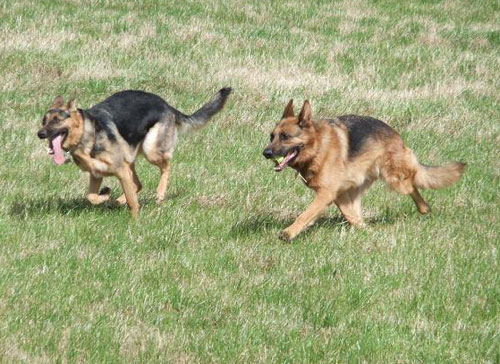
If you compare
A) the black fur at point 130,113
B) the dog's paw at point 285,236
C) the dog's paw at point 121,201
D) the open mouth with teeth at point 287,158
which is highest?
the open mouth with teeth at point 287,158

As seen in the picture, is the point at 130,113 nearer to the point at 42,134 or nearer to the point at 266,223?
the point at 42,134

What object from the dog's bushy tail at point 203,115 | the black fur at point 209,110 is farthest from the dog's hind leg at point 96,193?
the black fur at point 209,110

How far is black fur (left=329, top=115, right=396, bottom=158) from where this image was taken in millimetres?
8578

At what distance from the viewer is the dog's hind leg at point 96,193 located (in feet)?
28.4

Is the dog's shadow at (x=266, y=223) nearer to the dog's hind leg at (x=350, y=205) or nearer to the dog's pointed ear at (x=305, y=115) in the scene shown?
the dog's hind leg at (x=350, y=205)

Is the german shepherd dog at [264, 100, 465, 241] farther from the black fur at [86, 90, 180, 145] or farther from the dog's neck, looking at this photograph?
the black fur at [86, 90, 180, 145]

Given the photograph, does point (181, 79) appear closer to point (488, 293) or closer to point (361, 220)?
point (361, 220)

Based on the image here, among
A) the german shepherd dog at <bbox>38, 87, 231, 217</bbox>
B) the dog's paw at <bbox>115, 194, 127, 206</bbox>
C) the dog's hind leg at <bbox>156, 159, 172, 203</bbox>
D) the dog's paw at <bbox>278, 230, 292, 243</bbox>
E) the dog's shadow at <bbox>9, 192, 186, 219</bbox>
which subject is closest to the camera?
the dog's paw at <bbox>278, 230, 292, 243</bbox>

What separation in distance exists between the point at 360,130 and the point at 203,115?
222 cm

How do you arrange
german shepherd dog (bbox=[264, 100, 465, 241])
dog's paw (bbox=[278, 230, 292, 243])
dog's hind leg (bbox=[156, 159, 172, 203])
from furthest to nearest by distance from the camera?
dog's hind leg (bbox=[156, 159, 172, 203]) → german shepherd dog (bbox=[264, 100, 465, 241]) → dog's paw (bbox=[278, 230, 292, 243])

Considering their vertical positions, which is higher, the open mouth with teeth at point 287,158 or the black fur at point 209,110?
the open mouth with teeth at point 287,158

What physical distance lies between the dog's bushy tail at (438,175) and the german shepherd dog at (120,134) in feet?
8.19

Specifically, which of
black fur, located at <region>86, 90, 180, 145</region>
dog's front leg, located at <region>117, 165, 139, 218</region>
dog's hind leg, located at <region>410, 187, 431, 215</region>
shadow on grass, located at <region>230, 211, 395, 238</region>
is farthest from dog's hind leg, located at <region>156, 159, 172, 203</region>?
dog's hind leg, located at <region>410, 187, 431, 215</region>

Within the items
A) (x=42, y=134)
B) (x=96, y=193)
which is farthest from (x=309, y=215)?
(x=42, y=134)
